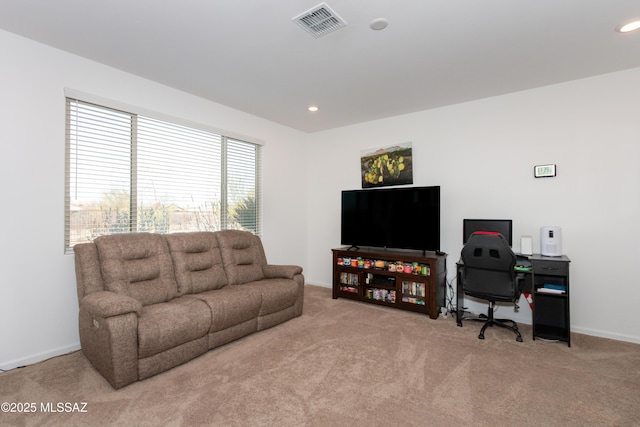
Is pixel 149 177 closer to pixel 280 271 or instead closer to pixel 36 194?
pixel 36 194

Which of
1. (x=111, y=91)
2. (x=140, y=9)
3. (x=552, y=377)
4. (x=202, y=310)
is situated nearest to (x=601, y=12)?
(x=552, y=377)

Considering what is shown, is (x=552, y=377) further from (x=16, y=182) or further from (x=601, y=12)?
(x=16, y=182)

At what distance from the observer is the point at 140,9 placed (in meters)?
2.11

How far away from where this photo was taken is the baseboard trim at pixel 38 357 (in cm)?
238

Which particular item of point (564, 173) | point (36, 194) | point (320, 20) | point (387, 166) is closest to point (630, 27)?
point (564, 173)

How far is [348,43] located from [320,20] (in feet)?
1.23

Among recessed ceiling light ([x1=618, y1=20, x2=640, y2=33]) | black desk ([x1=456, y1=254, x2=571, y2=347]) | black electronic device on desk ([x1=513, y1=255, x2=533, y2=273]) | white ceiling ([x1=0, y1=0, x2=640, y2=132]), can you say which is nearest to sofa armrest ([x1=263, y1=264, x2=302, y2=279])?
white ceiling ([x1=0, y1=0, x2=640, y2=132])

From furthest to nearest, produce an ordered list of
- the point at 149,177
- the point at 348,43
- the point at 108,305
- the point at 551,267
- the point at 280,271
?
the point at 280,271 < the point at 149,177 < the point at 551,267 < the point at 348,43 < the point at 108,305

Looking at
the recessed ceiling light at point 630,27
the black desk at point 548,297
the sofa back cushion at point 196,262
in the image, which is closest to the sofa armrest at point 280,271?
the sofa back cushion at point 196,262

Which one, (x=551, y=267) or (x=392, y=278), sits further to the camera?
(x=392, y=278)

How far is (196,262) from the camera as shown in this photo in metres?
3.18

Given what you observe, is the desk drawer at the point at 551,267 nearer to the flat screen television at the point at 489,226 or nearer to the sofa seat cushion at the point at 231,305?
the flat screen television at the point at 489,226

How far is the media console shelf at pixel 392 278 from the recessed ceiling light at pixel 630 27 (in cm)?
247

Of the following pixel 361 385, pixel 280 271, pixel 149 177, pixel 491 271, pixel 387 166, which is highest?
pixel 387 166
